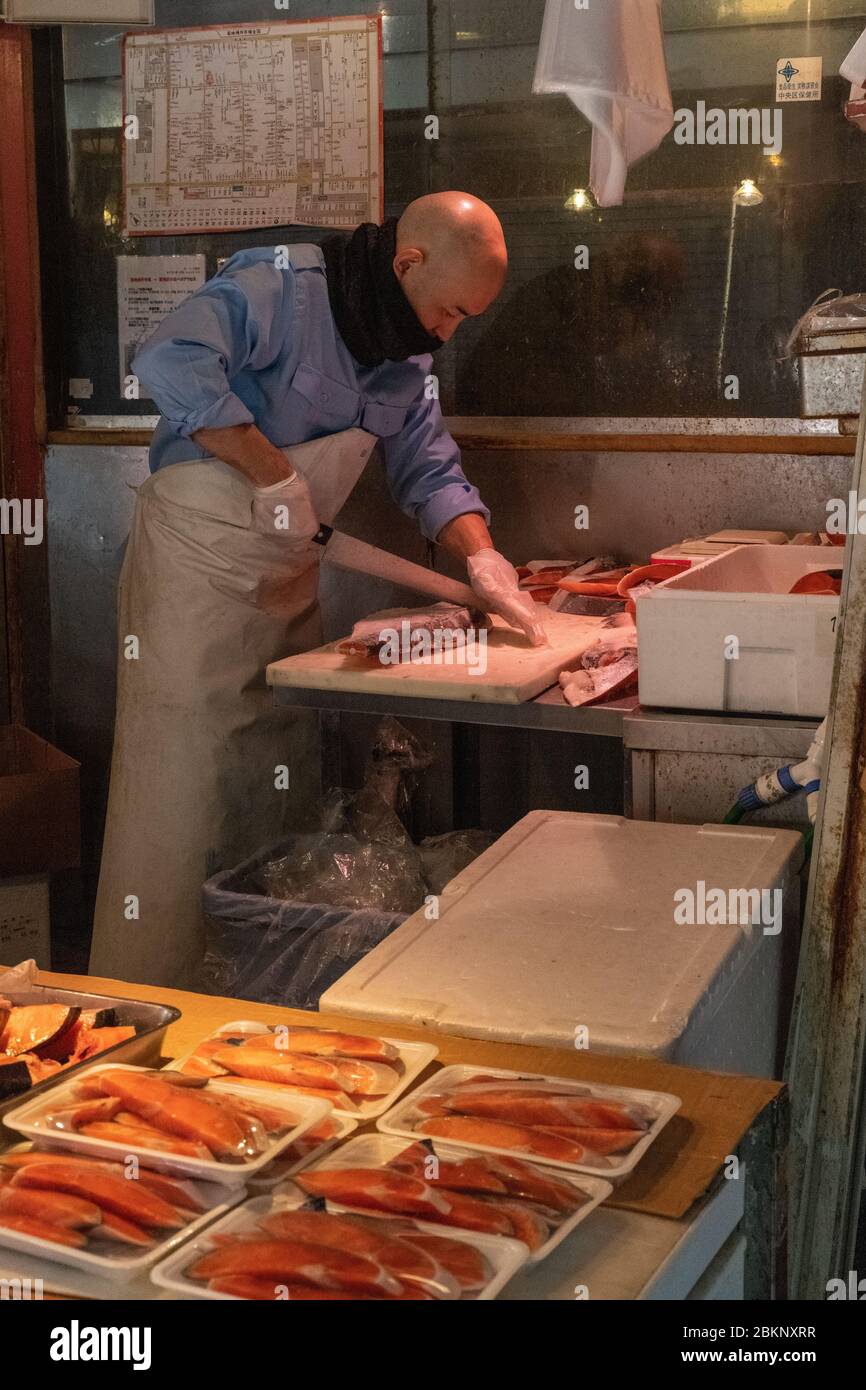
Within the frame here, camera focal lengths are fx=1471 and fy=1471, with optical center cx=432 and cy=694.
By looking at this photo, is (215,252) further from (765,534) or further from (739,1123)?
(739,1123)

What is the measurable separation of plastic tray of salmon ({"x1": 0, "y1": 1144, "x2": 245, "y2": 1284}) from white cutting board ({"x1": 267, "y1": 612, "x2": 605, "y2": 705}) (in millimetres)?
1821

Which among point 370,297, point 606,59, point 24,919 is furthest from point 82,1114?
point 24,919

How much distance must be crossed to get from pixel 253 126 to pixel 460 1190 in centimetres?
400

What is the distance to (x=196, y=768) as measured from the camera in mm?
3748

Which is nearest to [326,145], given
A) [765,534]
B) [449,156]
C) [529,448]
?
[449,156]

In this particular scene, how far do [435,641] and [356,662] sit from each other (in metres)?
0.23

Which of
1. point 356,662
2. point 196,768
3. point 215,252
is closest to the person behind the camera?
point 356,662

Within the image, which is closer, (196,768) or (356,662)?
(356,662)

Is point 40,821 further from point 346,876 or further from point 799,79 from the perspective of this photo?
point 799,79

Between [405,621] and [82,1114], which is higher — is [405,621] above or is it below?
above

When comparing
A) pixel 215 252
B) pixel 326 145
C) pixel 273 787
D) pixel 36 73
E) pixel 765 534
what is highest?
pixel 36 73

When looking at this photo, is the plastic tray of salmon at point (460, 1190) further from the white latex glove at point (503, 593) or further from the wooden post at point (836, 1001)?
the white latex glove at point (503, 593)

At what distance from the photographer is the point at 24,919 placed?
14.1 ft

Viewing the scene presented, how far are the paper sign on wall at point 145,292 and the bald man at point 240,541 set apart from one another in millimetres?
1052
